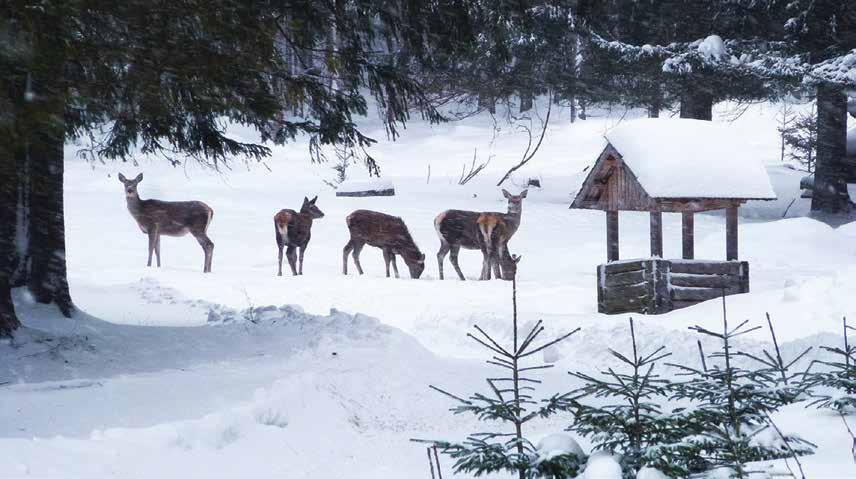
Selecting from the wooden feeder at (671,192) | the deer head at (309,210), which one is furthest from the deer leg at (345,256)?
the wooden feeder at (671,192)

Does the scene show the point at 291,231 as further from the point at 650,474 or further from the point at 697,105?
the point at 650,474

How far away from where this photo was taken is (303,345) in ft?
35.1

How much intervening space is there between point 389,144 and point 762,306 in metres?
43.7

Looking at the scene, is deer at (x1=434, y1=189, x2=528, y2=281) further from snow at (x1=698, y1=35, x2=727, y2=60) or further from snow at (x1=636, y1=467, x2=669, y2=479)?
snow at (x1=636, y1=467, x2=669, y2=479)

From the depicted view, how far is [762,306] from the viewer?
1209cm

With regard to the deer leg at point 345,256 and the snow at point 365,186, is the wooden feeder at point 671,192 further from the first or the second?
the snow at point 365,186

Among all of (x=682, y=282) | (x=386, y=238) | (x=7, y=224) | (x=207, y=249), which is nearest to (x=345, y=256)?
(x=386, y=238)

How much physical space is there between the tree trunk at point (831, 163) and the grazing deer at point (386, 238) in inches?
522

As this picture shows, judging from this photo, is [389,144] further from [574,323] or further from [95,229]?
[574,323]

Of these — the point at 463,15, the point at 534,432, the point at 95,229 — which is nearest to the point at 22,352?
the point at 534,432

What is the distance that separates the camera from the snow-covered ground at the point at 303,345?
6.67 m

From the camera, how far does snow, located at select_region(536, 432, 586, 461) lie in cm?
337

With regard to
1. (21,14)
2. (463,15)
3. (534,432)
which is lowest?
(534,432)

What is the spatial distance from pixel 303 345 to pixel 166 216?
12292 millimetres
